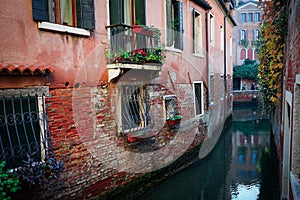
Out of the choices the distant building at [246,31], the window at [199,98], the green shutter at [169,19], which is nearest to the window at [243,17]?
the distant building at [246,31]

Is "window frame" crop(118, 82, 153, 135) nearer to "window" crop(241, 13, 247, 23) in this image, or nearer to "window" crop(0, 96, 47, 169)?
"window" crop(0, 96, 47, 169)

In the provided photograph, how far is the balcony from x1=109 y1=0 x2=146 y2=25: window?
1.01 ft

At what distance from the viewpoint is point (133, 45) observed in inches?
207

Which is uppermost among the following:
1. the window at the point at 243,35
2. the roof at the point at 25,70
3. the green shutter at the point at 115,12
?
the window at the point at 243,35

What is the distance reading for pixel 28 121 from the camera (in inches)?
147

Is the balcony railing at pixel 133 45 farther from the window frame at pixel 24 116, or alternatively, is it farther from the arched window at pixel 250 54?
the arched window at pixel 250 54

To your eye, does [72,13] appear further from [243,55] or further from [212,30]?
[243,55]

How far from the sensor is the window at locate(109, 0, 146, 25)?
16.8 ft

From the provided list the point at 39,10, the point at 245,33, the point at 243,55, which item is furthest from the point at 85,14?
the point at 245,33

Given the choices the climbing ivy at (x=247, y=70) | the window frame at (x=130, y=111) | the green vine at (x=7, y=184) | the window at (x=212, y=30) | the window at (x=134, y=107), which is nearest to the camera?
the green vine at (x=7, y=184)

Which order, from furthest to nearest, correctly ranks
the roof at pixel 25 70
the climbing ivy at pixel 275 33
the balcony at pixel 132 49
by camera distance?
the climbing ivy at pixel 275 33
the balcony at pixel 132 49
the roof at pixel 25 70

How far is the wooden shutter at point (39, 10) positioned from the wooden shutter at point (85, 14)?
0.66 metres

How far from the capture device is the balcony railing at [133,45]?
191 inches

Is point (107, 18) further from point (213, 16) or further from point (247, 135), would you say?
point (247, 135)
